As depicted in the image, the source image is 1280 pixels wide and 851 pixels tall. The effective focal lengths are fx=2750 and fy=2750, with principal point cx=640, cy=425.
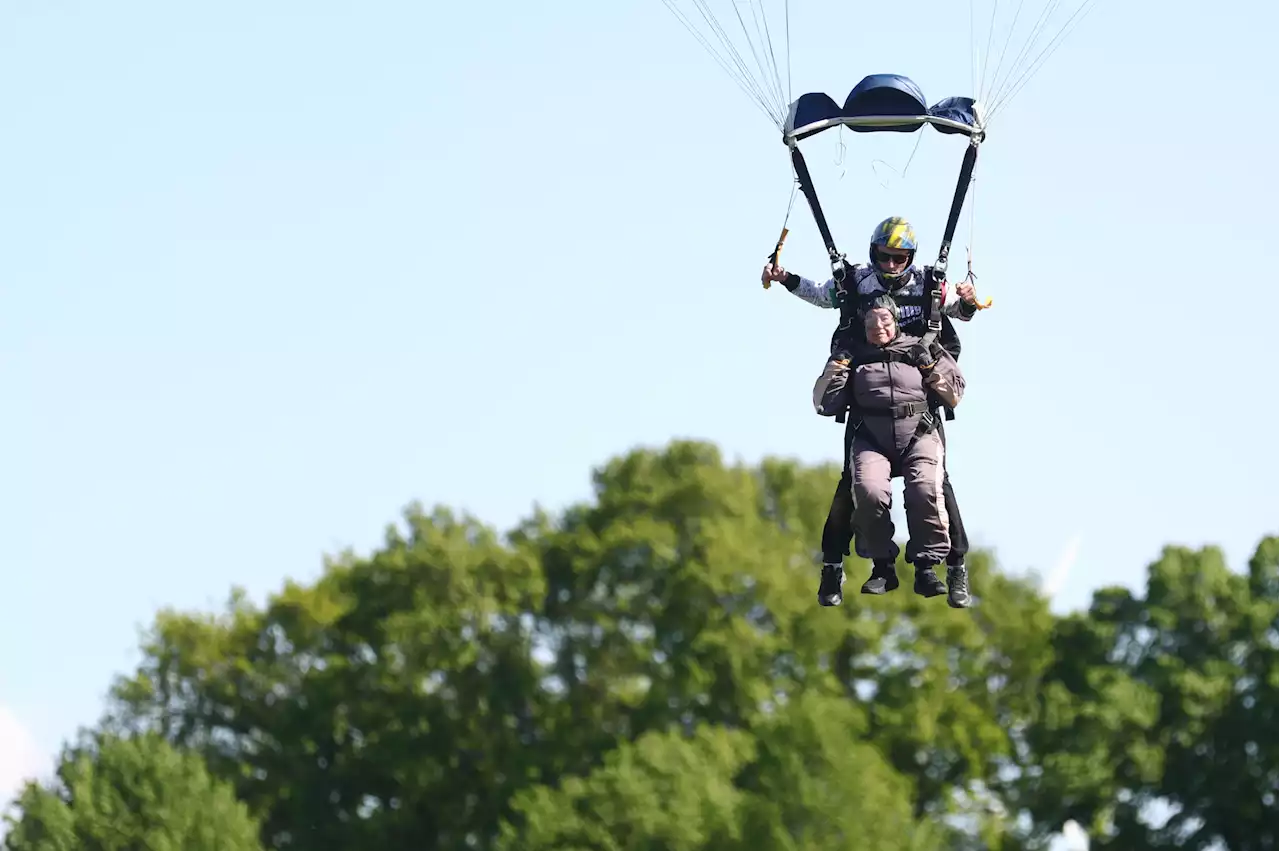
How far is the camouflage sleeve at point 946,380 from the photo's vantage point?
88.0 ft

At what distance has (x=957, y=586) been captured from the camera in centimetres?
2684

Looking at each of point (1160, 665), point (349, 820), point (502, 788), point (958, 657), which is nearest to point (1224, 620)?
point (1160, 665)

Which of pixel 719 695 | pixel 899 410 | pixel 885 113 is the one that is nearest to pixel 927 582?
pixel 899 410

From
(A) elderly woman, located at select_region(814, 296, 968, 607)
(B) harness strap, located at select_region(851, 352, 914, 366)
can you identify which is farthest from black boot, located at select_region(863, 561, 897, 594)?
(B) harness strap, located at select_region(851, 352, 914, 366)

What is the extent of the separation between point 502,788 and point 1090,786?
53.0 feet

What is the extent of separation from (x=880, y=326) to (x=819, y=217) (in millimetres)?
1347

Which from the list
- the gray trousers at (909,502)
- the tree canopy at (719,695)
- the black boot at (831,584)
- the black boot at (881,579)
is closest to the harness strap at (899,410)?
the gray trousers at (909,502)

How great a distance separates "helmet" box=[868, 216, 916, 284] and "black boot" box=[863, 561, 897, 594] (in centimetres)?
280

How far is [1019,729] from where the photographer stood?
73.6 m

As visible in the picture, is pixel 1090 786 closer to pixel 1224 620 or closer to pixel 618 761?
pixel 1224 620

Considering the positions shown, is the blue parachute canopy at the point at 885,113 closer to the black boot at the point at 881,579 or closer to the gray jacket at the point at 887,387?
the gray jacket at the point at 887,387

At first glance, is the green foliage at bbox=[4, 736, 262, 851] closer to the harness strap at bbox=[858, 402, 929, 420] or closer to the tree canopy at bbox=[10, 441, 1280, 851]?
the tree canopy at bbox=[10, 441, 1280, 851]

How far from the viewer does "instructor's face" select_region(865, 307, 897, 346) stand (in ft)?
87.5

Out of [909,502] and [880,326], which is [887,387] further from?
[909,502]
